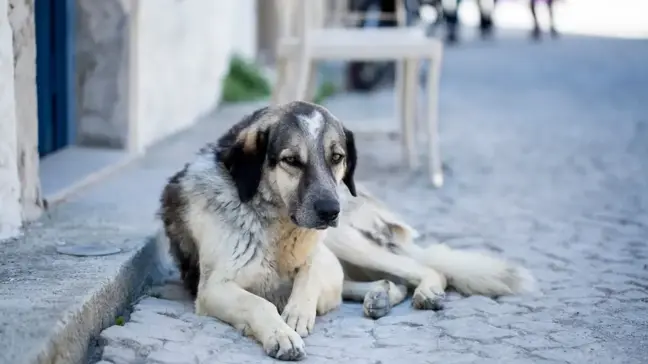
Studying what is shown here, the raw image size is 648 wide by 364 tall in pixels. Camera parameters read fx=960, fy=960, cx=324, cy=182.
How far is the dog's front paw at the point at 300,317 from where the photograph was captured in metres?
3.55

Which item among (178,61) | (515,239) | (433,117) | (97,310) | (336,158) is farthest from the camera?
(178,61)

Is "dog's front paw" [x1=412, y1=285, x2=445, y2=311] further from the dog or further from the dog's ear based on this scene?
the dog's ear

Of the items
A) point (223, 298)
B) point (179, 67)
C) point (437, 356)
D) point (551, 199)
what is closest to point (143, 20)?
point (179, 67)

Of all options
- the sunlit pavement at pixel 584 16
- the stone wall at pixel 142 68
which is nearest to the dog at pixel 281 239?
the stone wall at pixel 142 68

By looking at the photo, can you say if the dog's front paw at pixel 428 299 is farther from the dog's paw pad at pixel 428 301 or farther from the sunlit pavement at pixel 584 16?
the sunlit pavement at pixel 584 16

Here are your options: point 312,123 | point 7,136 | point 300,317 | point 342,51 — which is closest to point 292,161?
point 312,123

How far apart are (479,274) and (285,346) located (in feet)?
3.91

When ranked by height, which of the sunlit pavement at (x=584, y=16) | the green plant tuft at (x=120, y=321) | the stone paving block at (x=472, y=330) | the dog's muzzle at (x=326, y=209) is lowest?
the sunlit pavement at (x=584, y=16)

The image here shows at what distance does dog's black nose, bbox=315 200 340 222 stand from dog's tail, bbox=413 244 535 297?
93cm

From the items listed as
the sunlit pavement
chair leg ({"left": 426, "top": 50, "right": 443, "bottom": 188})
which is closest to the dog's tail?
chair leg ({"left": 426, "top": 50, "right": 443, "bottom": 188})

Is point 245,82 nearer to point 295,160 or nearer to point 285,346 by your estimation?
point 295,160

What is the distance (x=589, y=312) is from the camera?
394 centimetres

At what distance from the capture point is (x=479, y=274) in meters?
4.13

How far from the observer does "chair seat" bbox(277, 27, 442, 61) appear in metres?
6.10
